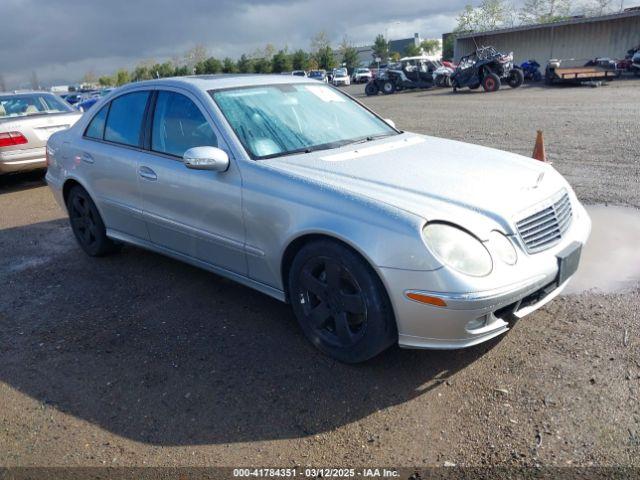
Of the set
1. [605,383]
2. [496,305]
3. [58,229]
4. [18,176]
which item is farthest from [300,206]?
[18,176]

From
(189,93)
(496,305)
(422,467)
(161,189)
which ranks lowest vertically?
(422,467)

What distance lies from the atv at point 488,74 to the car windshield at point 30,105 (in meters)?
21.2

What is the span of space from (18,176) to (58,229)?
437cm

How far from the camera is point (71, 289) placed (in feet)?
15.0

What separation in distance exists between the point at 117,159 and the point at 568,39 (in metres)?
43.1

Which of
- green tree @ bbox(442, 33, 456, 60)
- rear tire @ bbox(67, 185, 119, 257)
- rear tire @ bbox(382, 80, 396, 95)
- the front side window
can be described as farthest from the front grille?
green tree @ bbox(442, 33, 456, 60)

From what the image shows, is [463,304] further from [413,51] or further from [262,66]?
[413,51]

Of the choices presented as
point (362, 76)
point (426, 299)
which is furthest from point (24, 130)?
point (362, 76)

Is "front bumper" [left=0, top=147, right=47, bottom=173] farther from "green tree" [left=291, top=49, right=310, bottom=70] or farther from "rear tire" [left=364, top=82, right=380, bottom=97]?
"green tree" [left=291, top=49, right=310, bottom=70]

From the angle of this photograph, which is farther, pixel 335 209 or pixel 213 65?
pixel 213 65

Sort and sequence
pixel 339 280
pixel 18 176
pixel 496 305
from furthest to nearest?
pixel 18 176
pixel 339 280
pixel 496 305

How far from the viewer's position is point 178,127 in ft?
13.2

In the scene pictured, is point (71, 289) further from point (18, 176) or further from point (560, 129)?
point (560, 129)

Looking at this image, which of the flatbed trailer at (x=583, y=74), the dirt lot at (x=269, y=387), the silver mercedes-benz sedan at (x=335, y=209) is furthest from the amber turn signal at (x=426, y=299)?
the flatbed trailer at (x=583, y=74)
